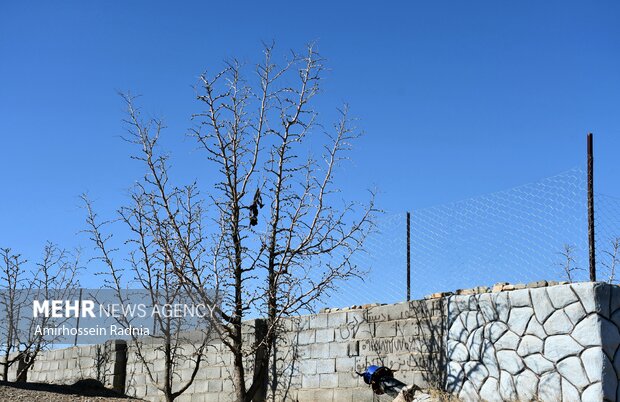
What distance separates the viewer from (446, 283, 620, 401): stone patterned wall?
7383 mm

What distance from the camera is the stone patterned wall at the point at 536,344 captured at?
7.38 meters

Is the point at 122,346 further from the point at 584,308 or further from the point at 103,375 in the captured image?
the point at 584,308

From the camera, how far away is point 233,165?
9.61m

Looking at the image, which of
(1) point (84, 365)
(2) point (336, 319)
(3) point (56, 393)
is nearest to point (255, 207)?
(2) point (336, 319)

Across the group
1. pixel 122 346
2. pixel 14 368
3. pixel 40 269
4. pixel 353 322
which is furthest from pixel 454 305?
pixel 14 368

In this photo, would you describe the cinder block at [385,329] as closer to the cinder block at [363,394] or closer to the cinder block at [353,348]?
the cinder block at [353,348]

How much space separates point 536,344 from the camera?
25.9 feet

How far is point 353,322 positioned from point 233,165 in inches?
105

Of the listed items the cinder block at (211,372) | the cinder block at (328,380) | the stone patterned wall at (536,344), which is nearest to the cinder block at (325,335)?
the cinder block at (328,380)

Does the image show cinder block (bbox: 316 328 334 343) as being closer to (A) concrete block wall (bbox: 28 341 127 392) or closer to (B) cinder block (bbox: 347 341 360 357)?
(B) cinder block (bbox: 347 341 360 357)

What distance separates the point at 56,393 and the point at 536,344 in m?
7.39

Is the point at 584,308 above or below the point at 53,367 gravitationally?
above

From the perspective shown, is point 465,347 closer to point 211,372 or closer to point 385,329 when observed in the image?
point 385,329

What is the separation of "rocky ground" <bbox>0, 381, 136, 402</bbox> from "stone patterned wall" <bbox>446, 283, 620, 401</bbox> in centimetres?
550
